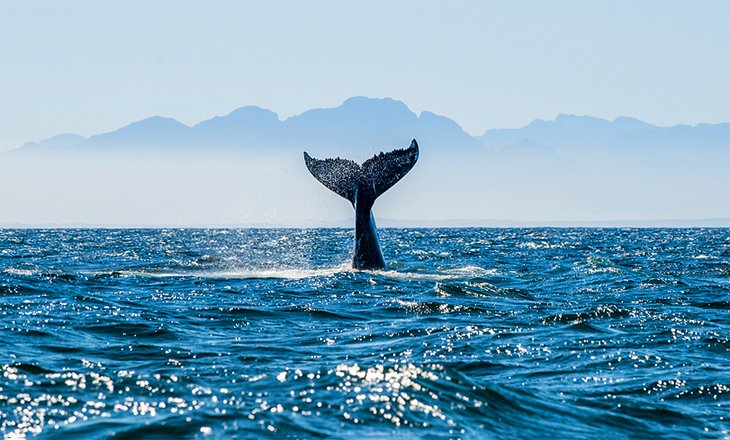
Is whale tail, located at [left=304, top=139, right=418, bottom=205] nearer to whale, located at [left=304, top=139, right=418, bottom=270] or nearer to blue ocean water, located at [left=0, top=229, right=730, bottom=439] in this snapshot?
whale, located at [left=304, top=139, right=418, bottom=270]

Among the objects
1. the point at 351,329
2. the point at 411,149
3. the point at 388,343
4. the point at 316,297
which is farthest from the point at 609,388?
the point at 411,149

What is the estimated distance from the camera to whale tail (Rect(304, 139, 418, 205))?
68.1 ft

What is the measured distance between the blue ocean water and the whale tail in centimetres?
331

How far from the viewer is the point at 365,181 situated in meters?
21.2

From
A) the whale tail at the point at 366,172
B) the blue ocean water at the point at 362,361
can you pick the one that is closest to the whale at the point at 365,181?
the whale tail at the point at 366,172

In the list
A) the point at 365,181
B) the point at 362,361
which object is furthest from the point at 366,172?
the point at 362,361

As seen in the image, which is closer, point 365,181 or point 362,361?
point 362,361

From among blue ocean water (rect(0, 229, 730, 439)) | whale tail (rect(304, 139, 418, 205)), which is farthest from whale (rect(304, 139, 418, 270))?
blue ocean water (rect(0, 229, 730, 439))

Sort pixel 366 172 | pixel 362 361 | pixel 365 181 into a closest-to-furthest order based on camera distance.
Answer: pixel 362 361 < pixel 365 181 < pixel 366 172

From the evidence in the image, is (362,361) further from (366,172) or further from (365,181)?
(366,172)

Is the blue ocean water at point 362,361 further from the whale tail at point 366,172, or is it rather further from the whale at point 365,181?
the whale tail at point 366,172

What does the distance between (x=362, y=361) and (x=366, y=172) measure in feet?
39.3

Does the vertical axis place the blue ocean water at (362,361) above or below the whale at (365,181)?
below

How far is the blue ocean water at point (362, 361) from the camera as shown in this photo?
7.13 m
